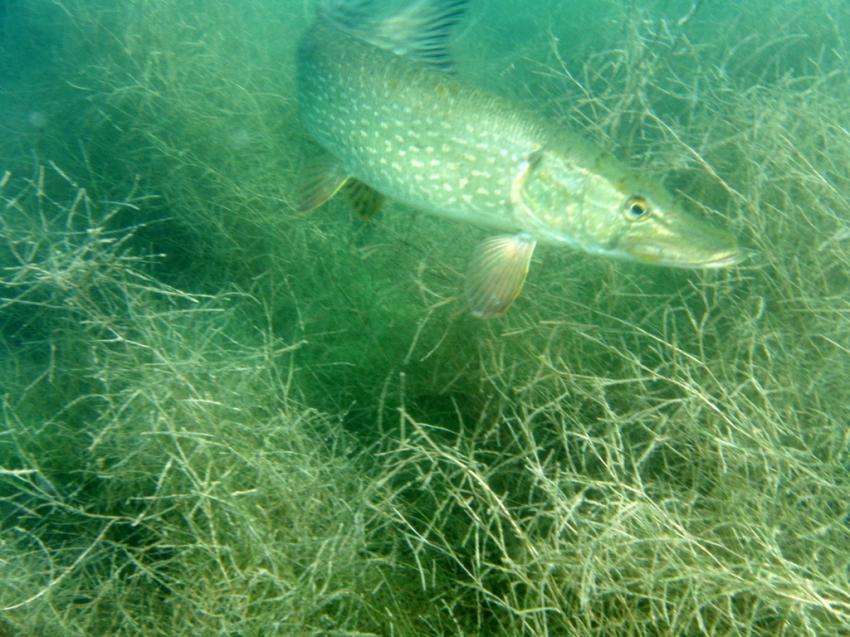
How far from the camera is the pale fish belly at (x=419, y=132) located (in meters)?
3.03

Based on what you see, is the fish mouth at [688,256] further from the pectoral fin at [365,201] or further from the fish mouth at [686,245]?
the pectoral fin at [365,201]

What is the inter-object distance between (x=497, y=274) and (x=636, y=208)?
0.78 metres

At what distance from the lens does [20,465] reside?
3.55m

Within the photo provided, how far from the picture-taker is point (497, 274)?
294 centimetres

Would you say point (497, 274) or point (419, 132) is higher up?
point (419, 132)

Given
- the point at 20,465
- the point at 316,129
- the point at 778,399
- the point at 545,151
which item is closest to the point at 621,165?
the point at 545,151

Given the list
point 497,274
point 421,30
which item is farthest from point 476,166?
point 421,30

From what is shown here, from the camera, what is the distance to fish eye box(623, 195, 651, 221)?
2735 mm

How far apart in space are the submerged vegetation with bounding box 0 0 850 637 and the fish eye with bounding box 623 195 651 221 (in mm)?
623

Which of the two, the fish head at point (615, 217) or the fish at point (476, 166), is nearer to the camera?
the fish head at point (615, 217)

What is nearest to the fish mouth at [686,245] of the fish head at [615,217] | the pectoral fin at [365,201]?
the fish head at [615,217]

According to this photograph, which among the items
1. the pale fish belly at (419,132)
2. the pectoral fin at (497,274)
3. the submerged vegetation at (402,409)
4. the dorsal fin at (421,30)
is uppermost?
the dorsal fin at (421,30)

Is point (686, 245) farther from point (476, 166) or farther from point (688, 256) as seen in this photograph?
point (476, 166)

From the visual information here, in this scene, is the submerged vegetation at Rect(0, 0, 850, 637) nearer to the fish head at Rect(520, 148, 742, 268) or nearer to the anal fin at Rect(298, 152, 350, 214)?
the fish head at Rect(520, 148, 742, 268)
